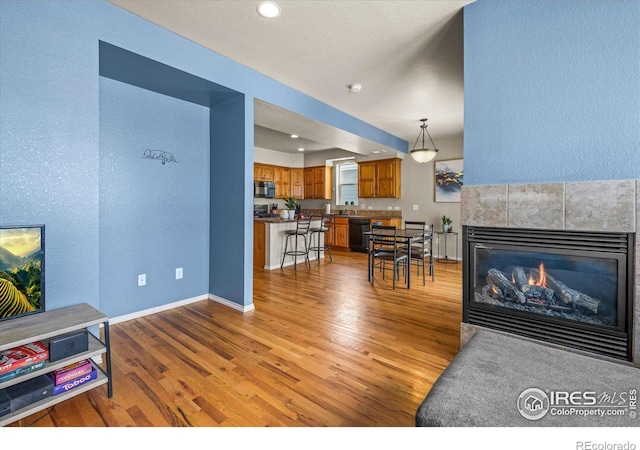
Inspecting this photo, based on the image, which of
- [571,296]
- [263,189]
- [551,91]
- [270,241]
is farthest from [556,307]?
[263,189]

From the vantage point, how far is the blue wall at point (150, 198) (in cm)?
288

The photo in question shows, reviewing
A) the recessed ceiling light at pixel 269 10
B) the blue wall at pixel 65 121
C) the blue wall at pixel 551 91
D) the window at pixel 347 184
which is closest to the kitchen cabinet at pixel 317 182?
the window at pixel 347 184

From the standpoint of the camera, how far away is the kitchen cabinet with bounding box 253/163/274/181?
7.71m

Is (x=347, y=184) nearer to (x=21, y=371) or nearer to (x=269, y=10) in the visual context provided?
(x=269, y=10)

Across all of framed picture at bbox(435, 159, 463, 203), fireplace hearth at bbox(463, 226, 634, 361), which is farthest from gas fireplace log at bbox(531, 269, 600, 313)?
framed picture at bbox(435, 159, 463, 203)

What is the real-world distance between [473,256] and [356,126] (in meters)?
3.43

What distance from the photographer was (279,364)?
2209mm

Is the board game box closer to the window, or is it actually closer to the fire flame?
the fire flame

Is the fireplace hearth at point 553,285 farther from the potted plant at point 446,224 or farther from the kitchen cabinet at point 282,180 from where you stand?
the kitchen cabinet at point 282,180

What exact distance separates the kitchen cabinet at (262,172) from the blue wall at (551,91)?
19.9ft

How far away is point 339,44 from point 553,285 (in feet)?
8.52

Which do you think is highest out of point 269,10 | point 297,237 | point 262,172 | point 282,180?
point 269,10

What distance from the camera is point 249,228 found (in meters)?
3.31
